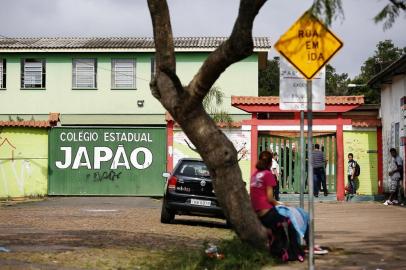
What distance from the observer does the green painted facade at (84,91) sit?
37.6 m

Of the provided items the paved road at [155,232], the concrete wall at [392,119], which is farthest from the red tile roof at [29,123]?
the concrete wall at [392,119]

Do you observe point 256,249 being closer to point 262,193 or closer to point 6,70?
point 262,193

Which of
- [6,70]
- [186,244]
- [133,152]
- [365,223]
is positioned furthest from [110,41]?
[186,244]

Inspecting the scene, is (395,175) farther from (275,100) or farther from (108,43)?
(108,43)

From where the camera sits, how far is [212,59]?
969 centimetres

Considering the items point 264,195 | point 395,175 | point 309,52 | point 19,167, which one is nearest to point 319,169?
point 395,175

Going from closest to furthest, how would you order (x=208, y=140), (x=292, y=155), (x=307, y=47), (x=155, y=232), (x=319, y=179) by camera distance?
(x=307, y=47) < (x=208, y=140) < (x=155, y=232) < (x=319, y=179) < (x=292, y=155)

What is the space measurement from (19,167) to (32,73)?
12246 mm

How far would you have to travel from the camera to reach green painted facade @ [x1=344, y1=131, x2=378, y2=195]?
26344mm

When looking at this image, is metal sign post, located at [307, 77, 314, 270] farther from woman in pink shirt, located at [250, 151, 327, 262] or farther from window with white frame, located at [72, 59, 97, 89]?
window with white frame, located at [72, 59, 97, 89]

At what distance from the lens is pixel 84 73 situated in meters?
38.0

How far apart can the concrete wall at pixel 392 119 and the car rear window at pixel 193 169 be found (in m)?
9.70

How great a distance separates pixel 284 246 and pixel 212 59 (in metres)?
2.70

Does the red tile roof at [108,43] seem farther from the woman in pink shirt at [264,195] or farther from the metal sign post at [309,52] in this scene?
the metal sign post at [309,52]
